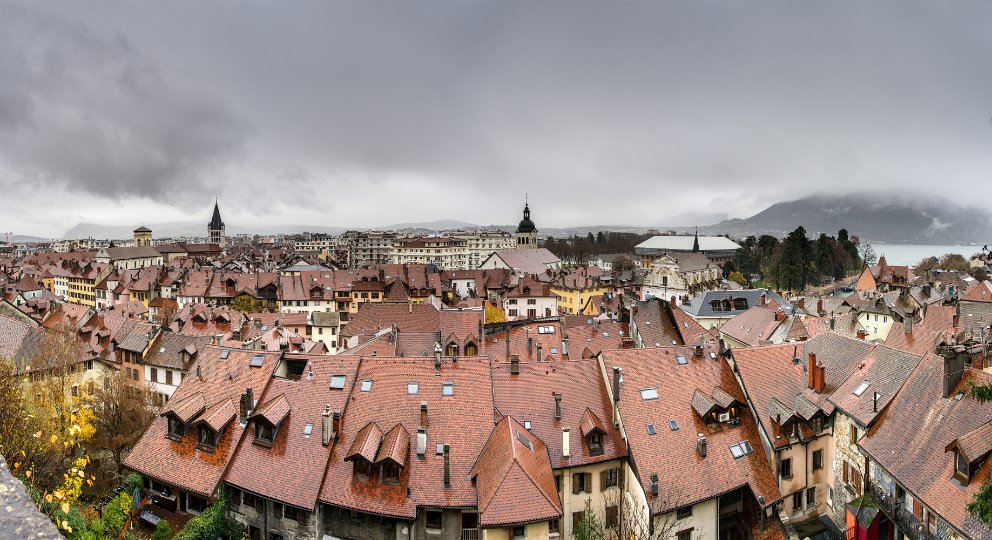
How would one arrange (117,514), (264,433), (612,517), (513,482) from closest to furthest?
(513,482), (117,514), (612,517), (264,433)

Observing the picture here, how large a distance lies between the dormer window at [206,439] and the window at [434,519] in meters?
10.2

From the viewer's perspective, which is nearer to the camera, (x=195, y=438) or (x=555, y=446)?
(x=555, y=446)

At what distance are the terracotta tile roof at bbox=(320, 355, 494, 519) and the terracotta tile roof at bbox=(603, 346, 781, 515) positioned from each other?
6.43 meters

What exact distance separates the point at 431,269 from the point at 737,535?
327 feet

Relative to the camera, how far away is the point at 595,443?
1011 inches

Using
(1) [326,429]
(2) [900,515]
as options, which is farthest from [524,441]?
(2) [900,515]

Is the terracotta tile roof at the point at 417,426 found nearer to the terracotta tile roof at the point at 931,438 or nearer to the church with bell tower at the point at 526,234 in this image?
the terracotta tile roof at the point at 931,438

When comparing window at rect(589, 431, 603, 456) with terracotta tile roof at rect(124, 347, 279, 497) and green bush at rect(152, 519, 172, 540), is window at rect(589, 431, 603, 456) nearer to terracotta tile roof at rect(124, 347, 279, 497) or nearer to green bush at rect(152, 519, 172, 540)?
terracotta tile roof at rect(124, 347, 279, 497)

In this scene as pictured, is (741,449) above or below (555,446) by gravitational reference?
below

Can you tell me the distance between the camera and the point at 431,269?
12200 cm

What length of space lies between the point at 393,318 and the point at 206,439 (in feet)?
96.7

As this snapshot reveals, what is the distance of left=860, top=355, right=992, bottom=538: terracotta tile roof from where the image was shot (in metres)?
19.2

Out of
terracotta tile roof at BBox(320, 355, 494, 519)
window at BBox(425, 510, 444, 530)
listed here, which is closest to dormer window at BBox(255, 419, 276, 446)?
terracotta tile roof at BBox(320, 355, 494, 519)

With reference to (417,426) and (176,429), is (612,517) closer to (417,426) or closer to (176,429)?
(417,426)
